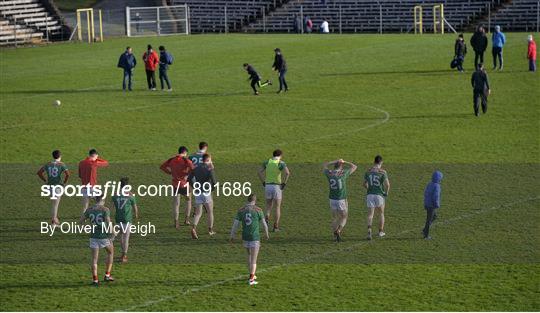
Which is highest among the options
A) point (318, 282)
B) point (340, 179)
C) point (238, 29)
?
point (238, 29)

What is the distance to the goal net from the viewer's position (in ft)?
253

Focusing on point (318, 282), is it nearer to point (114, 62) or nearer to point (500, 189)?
point (500, 189)

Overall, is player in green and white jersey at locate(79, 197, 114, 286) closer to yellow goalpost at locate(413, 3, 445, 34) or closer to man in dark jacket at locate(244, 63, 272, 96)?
man in dark jacket at locate(244, 63, 272, 96)

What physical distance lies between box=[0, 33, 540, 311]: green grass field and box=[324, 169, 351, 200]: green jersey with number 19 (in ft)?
4.06

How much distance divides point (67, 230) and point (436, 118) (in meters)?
19.0

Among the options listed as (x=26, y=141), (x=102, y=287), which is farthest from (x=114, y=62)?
(x=102, y=287)

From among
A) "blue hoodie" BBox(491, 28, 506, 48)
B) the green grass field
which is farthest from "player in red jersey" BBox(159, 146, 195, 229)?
"blue hoodie" BBox(491, 28, 506, 48)

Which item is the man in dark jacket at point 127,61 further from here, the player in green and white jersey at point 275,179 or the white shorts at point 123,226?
the white shorts at point 123,226

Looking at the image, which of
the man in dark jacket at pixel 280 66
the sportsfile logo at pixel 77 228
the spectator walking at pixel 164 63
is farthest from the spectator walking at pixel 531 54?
the sportsfile logo at pixel 77 228

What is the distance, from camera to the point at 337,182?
26609mm

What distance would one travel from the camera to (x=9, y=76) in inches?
2208

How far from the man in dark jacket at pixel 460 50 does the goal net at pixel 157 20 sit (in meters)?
27.4

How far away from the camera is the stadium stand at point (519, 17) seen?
74.4m

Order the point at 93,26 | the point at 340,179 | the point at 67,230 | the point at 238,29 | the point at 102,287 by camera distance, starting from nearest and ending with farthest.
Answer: the point at 102,287, the point at 340,179, the point at 67,230, the point at 93,26, the point at 238,29
